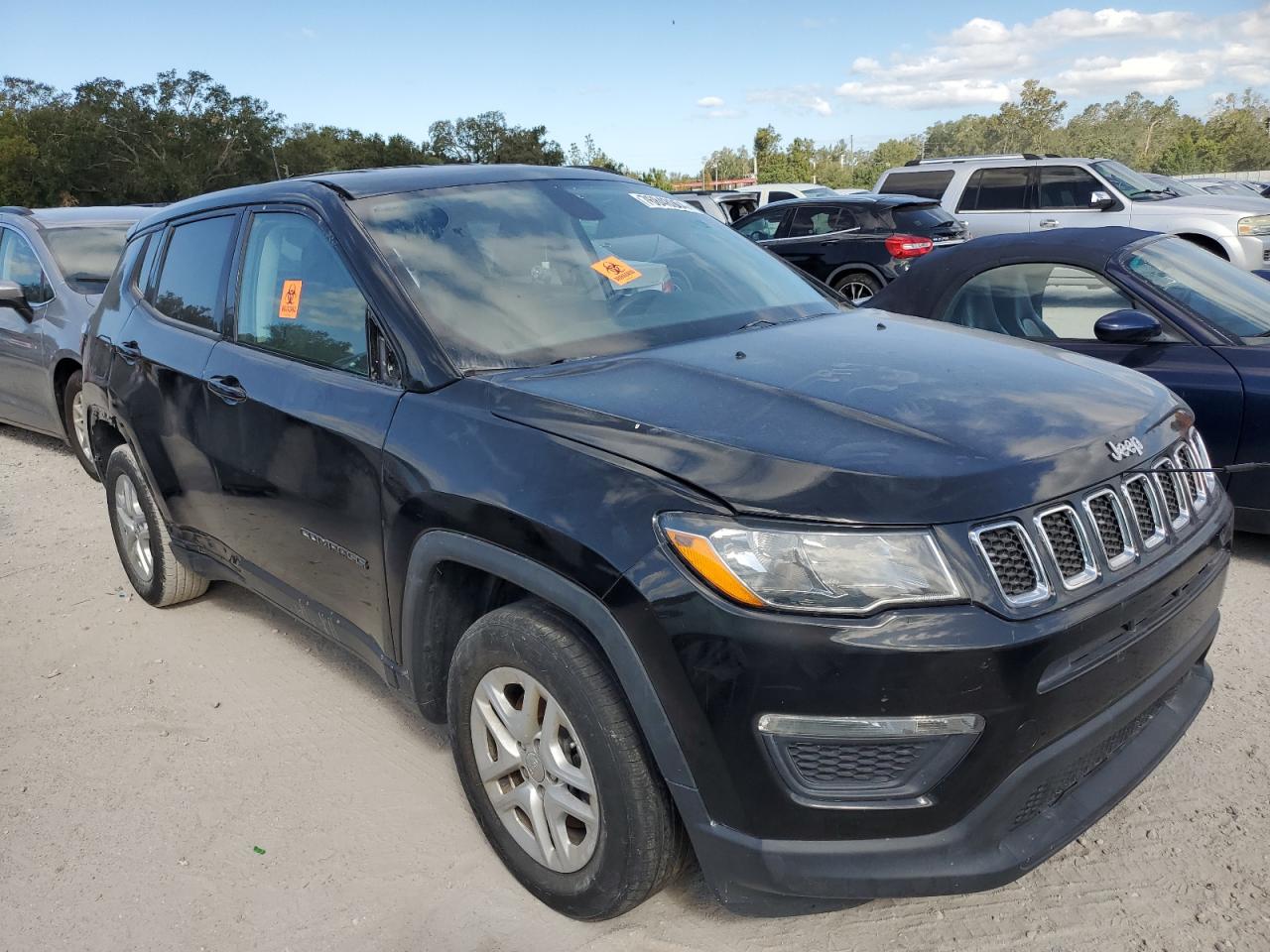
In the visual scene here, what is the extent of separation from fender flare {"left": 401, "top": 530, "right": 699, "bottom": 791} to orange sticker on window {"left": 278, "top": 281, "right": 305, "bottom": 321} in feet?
3.64

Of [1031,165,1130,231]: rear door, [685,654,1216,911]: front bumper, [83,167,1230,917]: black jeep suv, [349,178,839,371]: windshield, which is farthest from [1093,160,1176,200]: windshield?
[685,654,1216,911]: front bumper

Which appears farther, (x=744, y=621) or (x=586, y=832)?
(x=586, y=832)

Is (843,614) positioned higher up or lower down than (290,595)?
higher up

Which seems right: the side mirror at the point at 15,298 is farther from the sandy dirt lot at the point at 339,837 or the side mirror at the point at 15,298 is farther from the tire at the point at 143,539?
the sandy dirt lot at the point at 339,837

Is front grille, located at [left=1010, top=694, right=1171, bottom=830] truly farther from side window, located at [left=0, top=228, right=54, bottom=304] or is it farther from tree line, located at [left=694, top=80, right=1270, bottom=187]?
tree line, located at [left=694, top=80, right=1270, bottom=187]

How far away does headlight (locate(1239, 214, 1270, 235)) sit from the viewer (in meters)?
11.6

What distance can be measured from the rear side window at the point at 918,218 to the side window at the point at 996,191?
1.55 m

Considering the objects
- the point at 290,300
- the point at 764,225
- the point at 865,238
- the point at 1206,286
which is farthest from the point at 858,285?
the point at 290,300

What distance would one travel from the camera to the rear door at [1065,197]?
13.1 m

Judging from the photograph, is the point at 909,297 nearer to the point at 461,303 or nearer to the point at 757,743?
the point at 461,303

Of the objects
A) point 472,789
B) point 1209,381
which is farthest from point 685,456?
point 1209,381

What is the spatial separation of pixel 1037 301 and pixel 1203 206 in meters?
8.66

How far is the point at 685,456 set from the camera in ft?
7.14

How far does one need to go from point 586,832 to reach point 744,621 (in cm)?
77
